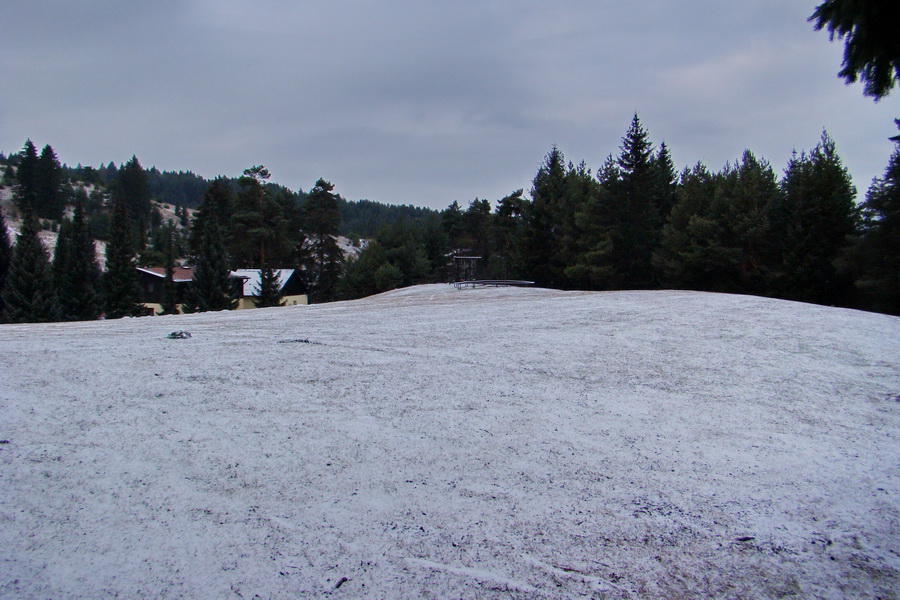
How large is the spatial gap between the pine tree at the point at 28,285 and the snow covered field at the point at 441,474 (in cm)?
2764

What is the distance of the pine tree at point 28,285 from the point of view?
2838cm

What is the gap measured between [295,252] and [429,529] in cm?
5114

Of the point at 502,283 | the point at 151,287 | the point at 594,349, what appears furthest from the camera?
the point at 151,287

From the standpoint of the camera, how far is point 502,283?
2369 centimetres

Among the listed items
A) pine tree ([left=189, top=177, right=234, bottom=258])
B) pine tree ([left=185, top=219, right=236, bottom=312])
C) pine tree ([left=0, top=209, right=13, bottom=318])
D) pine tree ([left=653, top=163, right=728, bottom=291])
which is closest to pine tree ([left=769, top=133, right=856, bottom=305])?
pine tree ([left=653, top=163, right=728, bottom=291])

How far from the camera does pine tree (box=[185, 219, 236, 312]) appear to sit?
30.8 m

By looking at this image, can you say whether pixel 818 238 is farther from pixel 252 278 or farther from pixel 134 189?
pixel 134 189

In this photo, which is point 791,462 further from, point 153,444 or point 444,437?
point 153,444

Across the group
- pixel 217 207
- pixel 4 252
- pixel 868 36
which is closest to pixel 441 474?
pixel 868 36

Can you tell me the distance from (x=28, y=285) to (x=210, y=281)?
8908mm

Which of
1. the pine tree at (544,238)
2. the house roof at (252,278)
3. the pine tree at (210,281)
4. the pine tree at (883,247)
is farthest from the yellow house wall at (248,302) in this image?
the pine tree at (883,247)

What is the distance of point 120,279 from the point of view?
37.3 m

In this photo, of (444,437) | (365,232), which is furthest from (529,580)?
(365,232)

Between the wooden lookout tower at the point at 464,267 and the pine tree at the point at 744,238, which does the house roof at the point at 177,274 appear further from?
the pine tree at the point at 744,238
